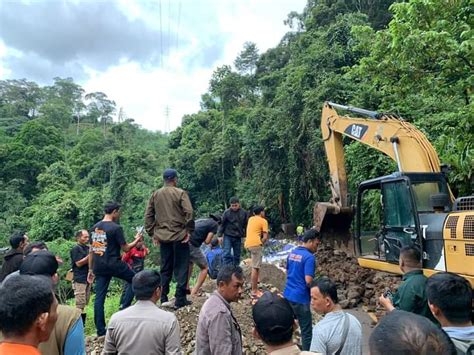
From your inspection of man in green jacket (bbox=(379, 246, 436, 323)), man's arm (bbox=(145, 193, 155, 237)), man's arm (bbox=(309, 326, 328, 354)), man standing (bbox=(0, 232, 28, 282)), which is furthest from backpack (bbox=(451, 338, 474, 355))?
man standing (bbox=(0, 232, 28, 282))

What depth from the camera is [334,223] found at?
10.3 meters

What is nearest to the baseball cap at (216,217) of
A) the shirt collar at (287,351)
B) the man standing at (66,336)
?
the man standing at (66,336)

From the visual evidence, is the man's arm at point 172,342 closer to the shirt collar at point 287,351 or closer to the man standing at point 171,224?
the shirt collar at point 287,351

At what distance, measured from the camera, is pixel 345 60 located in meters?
18.3

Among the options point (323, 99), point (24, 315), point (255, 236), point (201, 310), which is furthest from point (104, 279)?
point (323, 99)

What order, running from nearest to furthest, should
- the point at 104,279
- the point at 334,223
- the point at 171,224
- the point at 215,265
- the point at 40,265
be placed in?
the point at 40,265 < the point at 104,279 < the point at 171,224 < the point at 215,265 < the point at 334,223

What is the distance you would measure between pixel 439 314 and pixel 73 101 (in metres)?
80.8

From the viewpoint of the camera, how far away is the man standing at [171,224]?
5.41m

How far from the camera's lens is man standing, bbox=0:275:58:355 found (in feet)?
5.65

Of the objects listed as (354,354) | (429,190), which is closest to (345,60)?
(429,190)

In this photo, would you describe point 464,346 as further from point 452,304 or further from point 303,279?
point 303,279

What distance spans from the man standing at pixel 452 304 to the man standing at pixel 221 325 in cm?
128

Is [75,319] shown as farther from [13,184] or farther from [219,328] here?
[13,184]

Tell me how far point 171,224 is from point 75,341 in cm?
311
